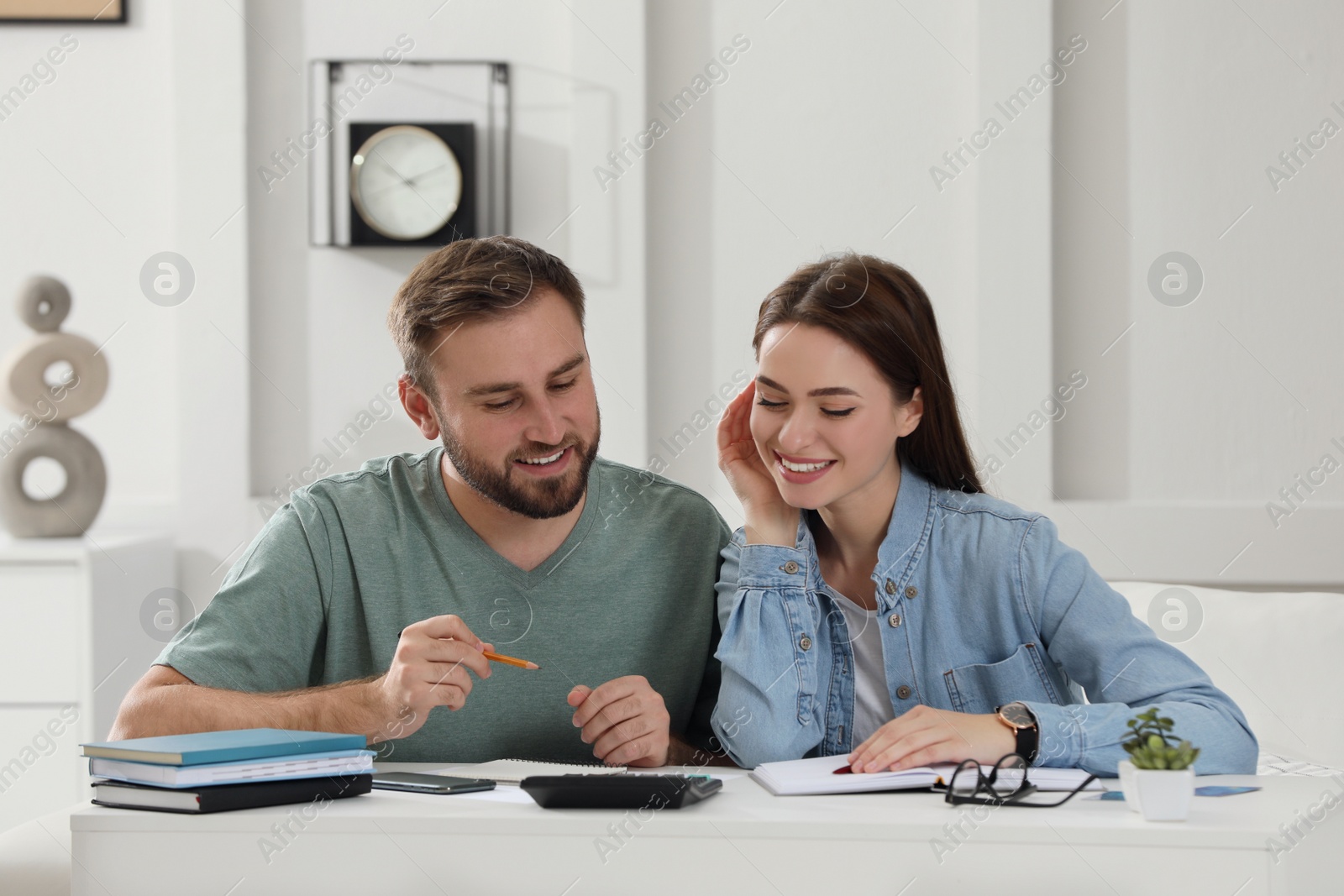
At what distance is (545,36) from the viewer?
273 centimetres

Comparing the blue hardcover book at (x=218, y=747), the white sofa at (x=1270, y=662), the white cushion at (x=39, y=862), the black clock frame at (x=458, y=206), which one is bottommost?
the white cushion at (x=39, y=862)

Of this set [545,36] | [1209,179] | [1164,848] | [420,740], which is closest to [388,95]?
[545,36]

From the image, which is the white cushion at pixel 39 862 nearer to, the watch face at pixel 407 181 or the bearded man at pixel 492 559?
the bearded man at pixel 492 559

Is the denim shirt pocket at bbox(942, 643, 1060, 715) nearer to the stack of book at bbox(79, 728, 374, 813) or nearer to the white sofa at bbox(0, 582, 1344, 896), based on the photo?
the white sofa at bbox(0, 582, 1344, 896)

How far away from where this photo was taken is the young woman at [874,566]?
4.85ft

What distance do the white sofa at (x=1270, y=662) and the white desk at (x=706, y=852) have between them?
770 millimetres

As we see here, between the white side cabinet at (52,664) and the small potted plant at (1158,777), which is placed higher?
the small potted plant at (1158,777)

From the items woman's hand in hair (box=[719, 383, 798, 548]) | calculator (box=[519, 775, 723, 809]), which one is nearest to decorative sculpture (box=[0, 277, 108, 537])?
woman's hand in hair (box=[719, 383, 798, 548])

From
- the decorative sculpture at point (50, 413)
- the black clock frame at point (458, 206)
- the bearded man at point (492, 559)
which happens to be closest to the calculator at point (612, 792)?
the bearded man at point (492, 559)

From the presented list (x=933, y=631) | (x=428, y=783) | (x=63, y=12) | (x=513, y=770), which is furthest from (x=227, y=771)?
(x=63, y=12)

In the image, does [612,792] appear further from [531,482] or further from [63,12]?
[63,12]

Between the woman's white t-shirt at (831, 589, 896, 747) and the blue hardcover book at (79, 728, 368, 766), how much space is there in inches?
28.4

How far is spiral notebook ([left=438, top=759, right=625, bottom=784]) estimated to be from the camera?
1200 mm

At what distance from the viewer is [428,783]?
1.13 metres
